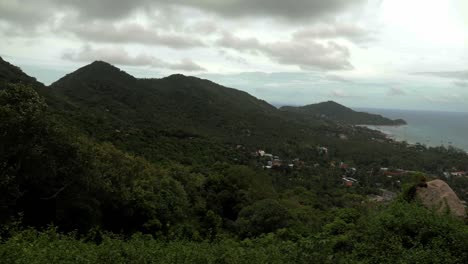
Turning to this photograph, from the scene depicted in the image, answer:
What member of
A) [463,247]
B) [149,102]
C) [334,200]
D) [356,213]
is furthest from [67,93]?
[463,247]

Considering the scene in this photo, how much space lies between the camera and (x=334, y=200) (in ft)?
125

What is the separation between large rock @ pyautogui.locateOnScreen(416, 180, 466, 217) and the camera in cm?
952

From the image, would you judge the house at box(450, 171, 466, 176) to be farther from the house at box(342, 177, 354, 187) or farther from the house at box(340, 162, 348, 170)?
the house at box(342, 177, 354, 187)

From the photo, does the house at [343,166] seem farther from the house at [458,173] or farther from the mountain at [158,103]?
the mountain at [158,103]

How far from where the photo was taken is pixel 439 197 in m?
9.79

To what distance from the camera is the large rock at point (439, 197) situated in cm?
952

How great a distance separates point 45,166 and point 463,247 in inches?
424

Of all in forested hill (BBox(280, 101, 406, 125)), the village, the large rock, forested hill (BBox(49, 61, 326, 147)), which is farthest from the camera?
forested hill (BBox(280, 101, 406, 125))

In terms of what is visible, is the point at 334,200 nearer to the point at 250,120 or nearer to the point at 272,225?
the point at 272,225

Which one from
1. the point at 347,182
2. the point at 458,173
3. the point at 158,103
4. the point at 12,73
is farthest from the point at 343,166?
the point at 12,73

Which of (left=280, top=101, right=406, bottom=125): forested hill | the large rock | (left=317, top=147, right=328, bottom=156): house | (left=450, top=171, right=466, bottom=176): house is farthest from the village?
(left=280, top=101, right=406, bottom=125): forested hill

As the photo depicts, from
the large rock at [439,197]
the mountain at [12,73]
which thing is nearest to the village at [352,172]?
the mountain at [12,73]

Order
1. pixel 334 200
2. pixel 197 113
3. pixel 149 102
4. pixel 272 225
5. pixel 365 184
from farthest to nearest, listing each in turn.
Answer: pixel 197 113 → pixel 149 102 → pixel 365 184 → pixel 334 200 → pixel 272 225

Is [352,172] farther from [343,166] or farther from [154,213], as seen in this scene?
[154,213]
